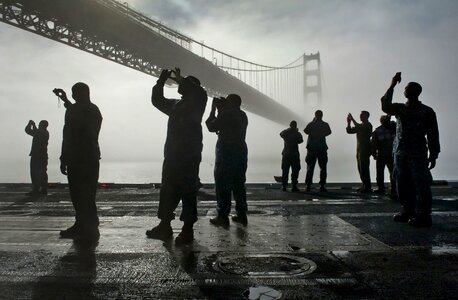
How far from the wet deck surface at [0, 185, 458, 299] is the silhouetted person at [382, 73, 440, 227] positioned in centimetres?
31

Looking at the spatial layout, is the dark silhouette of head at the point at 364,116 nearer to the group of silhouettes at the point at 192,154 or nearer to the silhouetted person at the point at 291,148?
the silhouetted person at the point at 291,148

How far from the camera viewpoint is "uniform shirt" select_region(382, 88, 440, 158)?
161 inches

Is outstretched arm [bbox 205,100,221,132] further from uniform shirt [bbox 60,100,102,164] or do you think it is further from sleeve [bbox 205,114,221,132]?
uniform shirt [bbox 60,100,102,164]

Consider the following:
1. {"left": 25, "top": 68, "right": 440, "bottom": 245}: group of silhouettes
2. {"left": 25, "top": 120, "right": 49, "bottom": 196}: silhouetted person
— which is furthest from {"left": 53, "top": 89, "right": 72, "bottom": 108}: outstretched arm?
{"left": 25, "top": 120, "right": 49, "bottom": 196}: silhouetted person

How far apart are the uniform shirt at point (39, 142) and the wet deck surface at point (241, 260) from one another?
13.2ft

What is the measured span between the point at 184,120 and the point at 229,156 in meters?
1.16

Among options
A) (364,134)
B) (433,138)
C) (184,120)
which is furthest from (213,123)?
(364,134)

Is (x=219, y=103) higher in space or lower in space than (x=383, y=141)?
higher

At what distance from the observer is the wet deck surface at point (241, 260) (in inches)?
80.5

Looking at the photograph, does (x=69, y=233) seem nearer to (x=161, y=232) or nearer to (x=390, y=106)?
(x=161, y=232)

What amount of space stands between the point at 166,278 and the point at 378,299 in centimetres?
127

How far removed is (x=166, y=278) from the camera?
2270 millimetres

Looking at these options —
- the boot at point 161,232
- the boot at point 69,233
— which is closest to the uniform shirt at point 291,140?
the boot at point 161,232

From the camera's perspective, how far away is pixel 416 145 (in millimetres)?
4129
